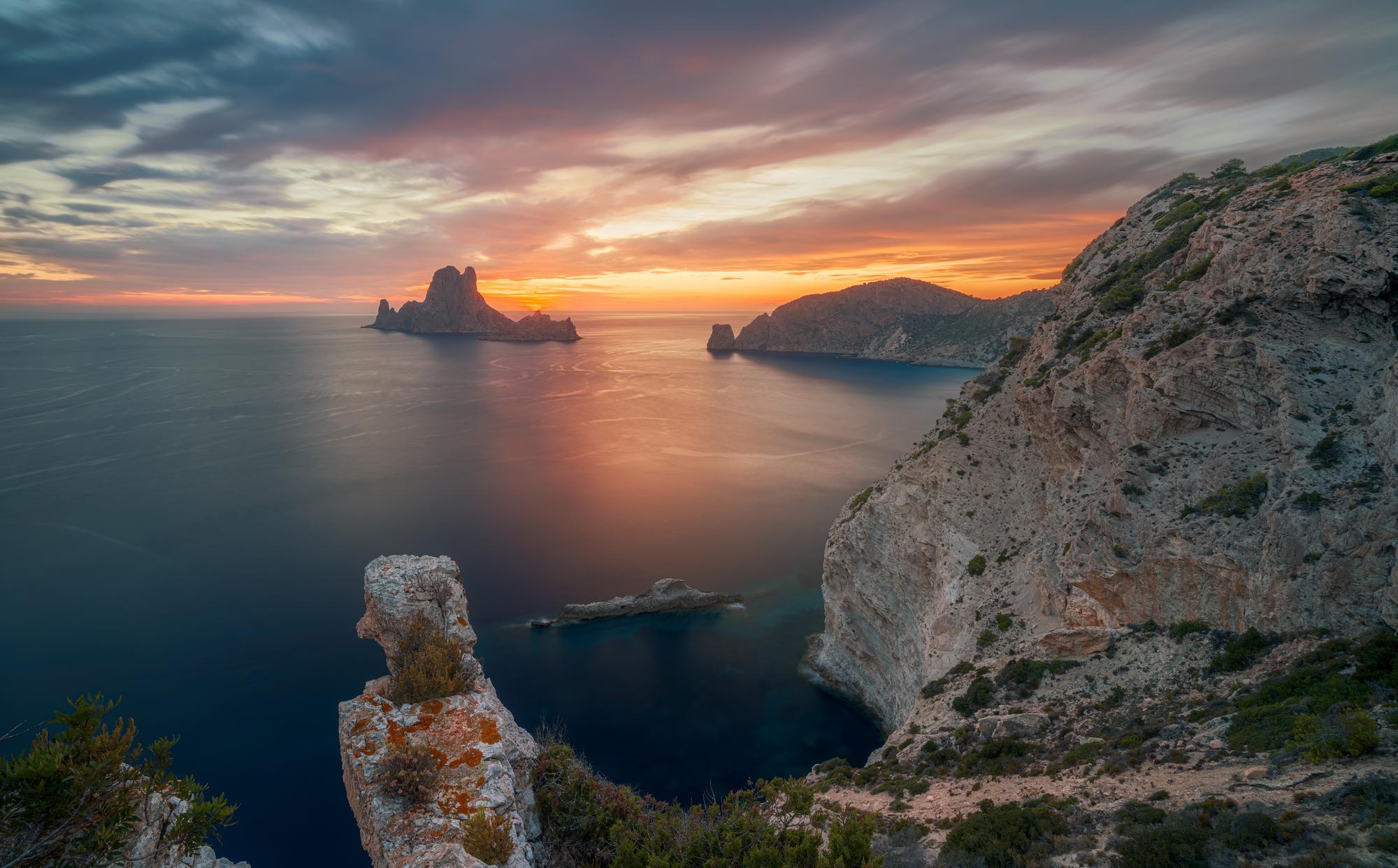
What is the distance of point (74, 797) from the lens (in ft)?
26.6

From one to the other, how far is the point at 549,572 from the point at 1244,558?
43143mm

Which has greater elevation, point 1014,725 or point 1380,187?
point 1380,187

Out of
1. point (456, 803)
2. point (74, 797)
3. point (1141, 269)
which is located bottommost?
point (456, 803)

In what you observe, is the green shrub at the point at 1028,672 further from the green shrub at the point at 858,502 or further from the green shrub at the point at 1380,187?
the green shrub at the point at 1380,187

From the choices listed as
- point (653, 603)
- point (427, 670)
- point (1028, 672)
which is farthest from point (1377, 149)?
point (653, 603)

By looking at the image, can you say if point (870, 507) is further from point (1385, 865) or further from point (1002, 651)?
point (1385, 865)

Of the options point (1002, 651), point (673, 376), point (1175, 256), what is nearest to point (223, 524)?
point (1002, 651)

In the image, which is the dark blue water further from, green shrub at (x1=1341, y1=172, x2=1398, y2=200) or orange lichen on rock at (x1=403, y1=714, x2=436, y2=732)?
green shrub at (x1=1341, y1=172, x2=1398, y2=200)

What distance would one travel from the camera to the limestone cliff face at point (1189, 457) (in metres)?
16.7

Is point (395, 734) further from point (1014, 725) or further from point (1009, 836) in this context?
Answer: point (1014, 725)

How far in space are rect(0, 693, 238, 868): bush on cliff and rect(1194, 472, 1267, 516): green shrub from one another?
86.2 ft

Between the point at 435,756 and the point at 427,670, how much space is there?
10.3 ft

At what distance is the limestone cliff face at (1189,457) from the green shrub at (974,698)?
2.54 m

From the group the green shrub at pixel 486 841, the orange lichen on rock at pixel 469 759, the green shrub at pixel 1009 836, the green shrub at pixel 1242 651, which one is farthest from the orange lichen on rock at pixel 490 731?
the green shrub at pixel 1242 651
